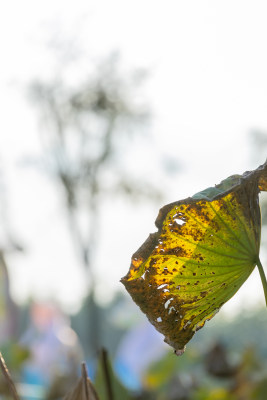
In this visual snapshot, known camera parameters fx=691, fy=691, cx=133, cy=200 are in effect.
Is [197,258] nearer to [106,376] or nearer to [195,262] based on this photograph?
[195,262]

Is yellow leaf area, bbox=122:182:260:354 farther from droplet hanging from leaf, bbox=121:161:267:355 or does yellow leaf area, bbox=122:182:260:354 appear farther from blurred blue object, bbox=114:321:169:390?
blurred blue object, bbox=114:321:169:390

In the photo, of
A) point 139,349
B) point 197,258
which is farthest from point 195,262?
point 139,349

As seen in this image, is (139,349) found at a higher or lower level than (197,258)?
lower

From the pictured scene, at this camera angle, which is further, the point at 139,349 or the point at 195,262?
the point at 139,349

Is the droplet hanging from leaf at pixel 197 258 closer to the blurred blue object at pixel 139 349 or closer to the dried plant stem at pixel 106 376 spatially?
the dried plant stem at pixel 106 376

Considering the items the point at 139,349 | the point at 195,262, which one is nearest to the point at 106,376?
the point at 195,262

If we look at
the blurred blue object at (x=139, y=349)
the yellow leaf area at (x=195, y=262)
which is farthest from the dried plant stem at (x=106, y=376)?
the blurred blue object at (x=139, y=349)

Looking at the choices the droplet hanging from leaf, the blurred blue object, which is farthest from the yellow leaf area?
the blurred blue object

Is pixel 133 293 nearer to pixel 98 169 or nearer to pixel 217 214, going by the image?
pixel 217 214
